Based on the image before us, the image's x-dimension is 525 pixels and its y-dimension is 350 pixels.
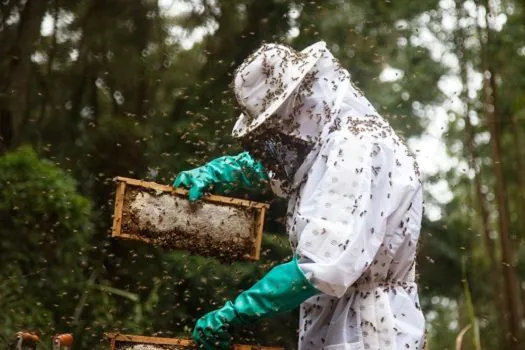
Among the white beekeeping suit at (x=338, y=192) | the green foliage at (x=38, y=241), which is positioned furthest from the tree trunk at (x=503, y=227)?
the white beekeeping suit at (x=338, y=192)

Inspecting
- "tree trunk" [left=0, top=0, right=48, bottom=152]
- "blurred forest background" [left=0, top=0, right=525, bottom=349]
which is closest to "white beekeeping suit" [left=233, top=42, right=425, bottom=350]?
"blurred forest background" [left=0, top=0, right=525, bottom=349]

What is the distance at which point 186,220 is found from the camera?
369cm

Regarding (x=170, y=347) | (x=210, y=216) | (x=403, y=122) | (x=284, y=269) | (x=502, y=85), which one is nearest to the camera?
(x=284, y=269)

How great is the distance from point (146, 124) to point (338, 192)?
4.26m

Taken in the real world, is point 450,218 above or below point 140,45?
below

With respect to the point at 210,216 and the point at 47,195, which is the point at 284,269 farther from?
the point at 47,195

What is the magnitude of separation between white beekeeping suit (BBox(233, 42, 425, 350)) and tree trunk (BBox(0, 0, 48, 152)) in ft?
13.7

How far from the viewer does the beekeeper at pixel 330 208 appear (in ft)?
8.84

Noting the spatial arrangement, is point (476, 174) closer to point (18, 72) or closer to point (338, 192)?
point (18, 72)

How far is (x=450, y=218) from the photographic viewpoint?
908 cm

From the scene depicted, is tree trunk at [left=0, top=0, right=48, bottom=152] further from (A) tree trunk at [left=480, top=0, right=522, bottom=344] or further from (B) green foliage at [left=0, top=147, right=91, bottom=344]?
(A) tree trunk at [left=480, top=0, right=522, bottom=344]

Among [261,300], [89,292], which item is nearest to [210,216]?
[261,300]

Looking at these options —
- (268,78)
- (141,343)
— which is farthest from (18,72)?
(268,78)

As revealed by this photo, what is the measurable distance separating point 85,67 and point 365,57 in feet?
7.85
